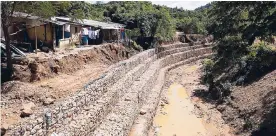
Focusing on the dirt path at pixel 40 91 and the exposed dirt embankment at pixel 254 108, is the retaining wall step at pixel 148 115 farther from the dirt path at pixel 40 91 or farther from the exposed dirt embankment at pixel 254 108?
the exposed dirt embankment at pixel 254 108

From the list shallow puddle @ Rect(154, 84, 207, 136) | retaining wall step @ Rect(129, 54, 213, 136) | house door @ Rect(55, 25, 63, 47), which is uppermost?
house door @ Rect(55, 25, 63, 47)

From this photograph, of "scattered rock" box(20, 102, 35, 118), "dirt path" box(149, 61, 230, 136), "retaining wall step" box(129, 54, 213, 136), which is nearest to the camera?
"scattered rock" box(20, 102, 35, 118)

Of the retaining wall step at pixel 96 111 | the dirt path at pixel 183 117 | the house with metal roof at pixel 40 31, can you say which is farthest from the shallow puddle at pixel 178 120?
the house with metal roof at pixel 40 31

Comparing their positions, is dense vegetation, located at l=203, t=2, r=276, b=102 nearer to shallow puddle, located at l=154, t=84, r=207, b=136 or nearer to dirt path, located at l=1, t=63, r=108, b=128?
shallow puddle, located at l=154, t=84, r=207, b=136

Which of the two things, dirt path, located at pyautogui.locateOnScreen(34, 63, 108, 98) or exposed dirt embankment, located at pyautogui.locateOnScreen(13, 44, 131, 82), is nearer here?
dirt path, located at pyautogui.locateOnScreen(34, 63, 108, 98)

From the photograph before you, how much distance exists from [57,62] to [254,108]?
12938mm

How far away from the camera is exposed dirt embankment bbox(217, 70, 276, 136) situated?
18.1 metres

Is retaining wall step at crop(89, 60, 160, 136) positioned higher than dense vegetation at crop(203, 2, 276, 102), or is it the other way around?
dense vegetation at crop(203, 2, 276, 102)

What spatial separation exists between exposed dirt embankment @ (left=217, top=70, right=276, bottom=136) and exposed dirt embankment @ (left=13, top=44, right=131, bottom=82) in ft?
36.1

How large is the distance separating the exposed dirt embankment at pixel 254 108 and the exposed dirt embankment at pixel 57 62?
1101 cm

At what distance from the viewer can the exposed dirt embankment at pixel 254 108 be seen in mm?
18109

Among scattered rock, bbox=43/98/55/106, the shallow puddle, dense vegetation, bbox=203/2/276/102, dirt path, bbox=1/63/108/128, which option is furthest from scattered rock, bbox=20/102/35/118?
dense vegetation, bbox=203/2/276/102

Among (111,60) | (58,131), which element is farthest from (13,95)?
(111,60)

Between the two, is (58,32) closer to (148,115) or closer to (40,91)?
(40,91)
